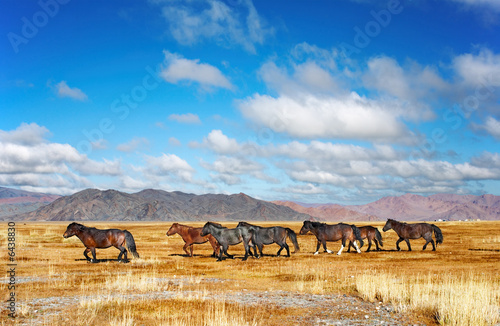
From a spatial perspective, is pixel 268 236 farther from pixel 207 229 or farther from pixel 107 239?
pixel 107 239

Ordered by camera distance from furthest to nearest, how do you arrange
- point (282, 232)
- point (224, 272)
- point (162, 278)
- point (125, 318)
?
point (282, 232), point (224, 272), point (162, 278), point (125, 318)

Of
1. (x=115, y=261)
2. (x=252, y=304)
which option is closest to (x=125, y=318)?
(x=252, y=304)

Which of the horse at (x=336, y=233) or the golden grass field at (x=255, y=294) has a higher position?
the horse at (x=336, y=233)

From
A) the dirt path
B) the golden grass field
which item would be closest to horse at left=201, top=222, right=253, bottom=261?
the golden grass field

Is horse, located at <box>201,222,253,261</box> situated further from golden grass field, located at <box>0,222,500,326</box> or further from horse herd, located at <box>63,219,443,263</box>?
golden grass field, located at <box>0,222,500,326</box>

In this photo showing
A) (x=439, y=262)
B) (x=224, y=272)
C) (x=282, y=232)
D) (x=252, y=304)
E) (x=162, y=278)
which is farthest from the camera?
(x=282, y=232)

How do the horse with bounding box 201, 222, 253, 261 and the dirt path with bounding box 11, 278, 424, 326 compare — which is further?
the horse with bounding box 201, 222, 253, 261

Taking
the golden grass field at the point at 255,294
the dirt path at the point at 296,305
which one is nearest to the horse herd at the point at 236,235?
the golden grass field at the point at 255,294

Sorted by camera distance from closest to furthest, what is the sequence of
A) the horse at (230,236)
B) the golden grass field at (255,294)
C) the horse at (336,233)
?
the golden grass field at (255,294), the horse at (230,236), the horse at (336,233)

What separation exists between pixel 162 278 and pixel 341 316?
8.29 metres

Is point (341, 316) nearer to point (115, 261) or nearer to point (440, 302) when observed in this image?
point (440, 302)

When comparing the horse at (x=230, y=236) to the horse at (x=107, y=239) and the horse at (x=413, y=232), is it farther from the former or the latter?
the horse at (x=413, y=232)

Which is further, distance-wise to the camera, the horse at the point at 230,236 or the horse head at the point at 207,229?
the horse head at the point at 207,229

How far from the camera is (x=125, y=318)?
9.46 metres
